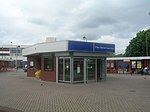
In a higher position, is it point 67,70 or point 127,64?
point 127,64

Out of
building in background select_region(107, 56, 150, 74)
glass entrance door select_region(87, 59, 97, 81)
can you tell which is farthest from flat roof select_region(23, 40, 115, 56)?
building in background select_region(107, 56, 150, 74)

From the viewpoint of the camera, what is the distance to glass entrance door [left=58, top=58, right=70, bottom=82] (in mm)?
23141

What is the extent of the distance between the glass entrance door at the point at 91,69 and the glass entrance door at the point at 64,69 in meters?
2.04

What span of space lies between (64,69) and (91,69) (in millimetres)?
2636

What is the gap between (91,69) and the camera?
80.3 feet

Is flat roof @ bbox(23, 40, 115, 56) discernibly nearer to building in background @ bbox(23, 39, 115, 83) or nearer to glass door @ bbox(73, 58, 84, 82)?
building in background @ bbox(23, 39, 115, 83)

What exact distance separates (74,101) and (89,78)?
37.5 feet

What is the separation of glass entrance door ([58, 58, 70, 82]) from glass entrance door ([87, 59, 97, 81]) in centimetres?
204

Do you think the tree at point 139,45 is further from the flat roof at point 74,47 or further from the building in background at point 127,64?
the flat roof at point 74,47

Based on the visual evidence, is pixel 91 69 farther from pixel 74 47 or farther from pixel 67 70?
pixel 74 47

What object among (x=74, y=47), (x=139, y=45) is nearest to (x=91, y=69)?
(x=74, y=47)

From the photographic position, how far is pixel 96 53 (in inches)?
979

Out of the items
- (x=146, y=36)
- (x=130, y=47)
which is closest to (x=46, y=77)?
(x=146, y=36)

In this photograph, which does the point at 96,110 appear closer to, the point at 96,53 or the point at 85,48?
the point at 85,48
